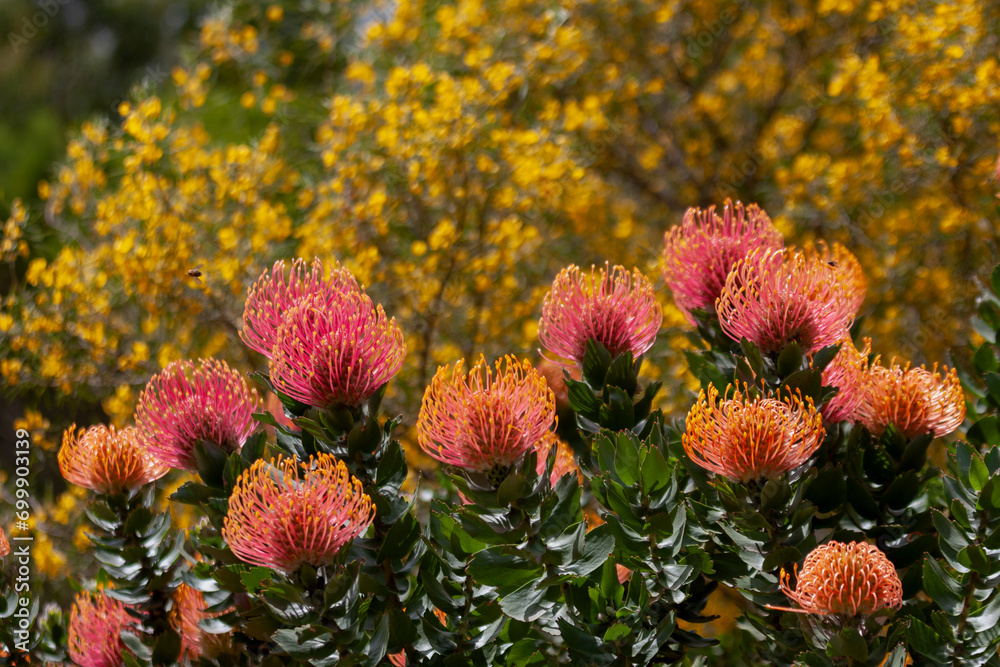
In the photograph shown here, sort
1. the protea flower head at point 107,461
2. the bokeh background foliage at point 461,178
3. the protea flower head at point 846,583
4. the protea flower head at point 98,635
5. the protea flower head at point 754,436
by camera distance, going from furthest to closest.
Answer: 1. the bokeh background foliage at point 461,178
2. the protea flower head at point 98,635
3. the protea flower head at point 107,461
4. the protea flower head at point 754,436
5. the protea flower head at point 846,583

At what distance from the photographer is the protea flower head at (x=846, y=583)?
5.97ft

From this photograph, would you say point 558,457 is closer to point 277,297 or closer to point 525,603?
point 525,603

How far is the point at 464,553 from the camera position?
229 centimetres

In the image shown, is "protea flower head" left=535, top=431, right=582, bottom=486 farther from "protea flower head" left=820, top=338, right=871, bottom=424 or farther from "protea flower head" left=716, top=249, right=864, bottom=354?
"protea flower head" left=820, top=338, right=871, bottom=424

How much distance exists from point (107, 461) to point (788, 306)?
2078 mm

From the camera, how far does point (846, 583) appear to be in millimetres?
1822

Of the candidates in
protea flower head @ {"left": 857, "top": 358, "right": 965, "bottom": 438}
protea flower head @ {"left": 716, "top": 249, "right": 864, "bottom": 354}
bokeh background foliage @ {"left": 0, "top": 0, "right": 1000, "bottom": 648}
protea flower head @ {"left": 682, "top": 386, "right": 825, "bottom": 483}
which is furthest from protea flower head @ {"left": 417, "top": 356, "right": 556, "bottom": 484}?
bokeh background foliage @ {"left": 0, "top": 0, "right": 1000, "bottom": 648}

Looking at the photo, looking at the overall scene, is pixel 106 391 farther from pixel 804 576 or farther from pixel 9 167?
pixel 9 167

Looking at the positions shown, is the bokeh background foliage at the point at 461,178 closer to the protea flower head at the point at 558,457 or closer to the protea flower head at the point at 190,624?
the protea flower head at the point at 558,457

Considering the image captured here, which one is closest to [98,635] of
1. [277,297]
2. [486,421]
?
[277,297]

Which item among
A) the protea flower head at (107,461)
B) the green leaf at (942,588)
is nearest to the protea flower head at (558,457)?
the green leaf at (942,588)

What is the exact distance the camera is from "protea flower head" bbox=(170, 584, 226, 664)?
98.2 inches

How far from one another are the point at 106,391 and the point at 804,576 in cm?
424

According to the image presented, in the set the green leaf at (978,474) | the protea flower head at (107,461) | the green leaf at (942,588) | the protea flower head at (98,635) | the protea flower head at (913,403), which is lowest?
the protea flower head at (98,635)
